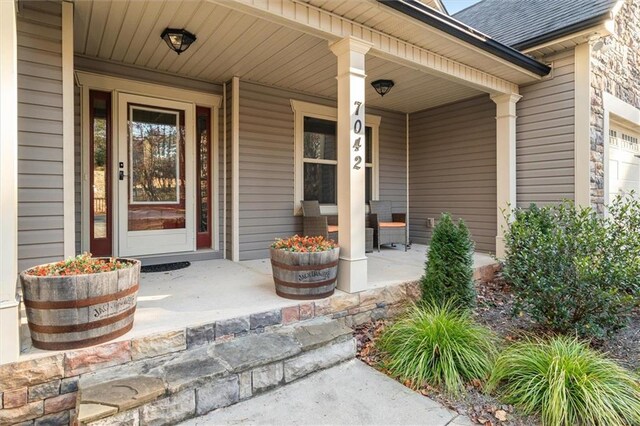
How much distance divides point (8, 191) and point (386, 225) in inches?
176

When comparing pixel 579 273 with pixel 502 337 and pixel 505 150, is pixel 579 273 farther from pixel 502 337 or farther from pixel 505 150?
pixel 505 150

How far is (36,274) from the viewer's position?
2008 millimetres

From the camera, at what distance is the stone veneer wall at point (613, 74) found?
443cm

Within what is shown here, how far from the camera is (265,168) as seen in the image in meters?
4.90

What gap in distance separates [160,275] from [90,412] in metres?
2.20

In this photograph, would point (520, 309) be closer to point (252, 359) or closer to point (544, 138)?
point (252, 359)

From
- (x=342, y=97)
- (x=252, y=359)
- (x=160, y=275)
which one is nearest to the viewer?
(x=252, y=359)

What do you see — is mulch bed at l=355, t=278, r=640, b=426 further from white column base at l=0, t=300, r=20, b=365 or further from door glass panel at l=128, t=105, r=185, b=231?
door glass panel at l=128, t=105, r=185, b=231

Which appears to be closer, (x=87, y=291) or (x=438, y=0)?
(x=87, y=291)

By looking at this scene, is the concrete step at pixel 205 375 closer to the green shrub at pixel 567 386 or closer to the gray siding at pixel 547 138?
the green shrub at pixel 567 386

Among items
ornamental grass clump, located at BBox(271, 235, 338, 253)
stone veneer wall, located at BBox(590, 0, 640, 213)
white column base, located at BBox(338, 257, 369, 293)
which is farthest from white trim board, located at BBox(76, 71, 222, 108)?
stone veneer wall, located at BBox(590, 0, 640, 213)

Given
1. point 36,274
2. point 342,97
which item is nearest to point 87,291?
point 36,274

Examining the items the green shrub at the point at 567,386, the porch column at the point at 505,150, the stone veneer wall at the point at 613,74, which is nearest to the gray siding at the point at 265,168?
the porch column at the point at 505,150

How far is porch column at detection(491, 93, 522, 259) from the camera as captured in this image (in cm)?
485
